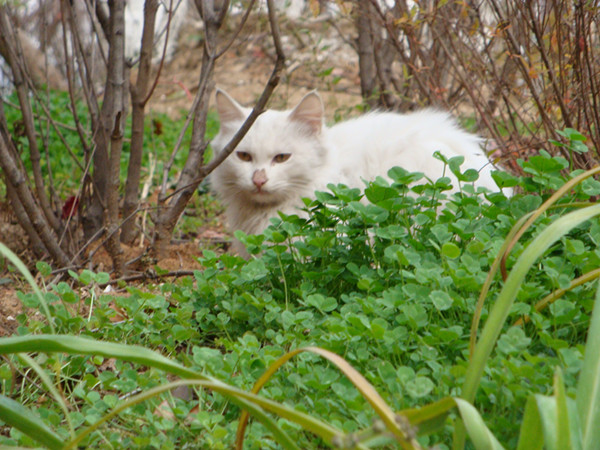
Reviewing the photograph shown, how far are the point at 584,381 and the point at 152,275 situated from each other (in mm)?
2139

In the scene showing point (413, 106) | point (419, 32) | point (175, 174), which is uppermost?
point (419, 32)

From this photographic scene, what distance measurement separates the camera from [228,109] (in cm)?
371

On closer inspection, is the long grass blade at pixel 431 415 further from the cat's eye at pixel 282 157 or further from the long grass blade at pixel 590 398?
the cat's eye at pixel 282 157

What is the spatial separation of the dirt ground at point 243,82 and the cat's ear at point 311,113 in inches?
17.9

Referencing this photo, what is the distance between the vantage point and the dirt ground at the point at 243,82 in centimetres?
358

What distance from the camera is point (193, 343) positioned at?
233 cm

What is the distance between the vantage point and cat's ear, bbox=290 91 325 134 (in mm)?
3527

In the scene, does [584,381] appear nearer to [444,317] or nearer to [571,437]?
[571,437]

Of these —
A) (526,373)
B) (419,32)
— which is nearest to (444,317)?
(526,373)

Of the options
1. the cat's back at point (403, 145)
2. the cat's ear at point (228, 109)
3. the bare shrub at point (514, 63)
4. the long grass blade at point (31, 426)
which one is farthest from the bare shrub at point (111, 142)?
the long grass blade at point (31, 426)

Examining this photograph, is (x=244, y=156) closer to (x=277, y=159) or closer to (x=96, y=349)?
(x=277, y=159)

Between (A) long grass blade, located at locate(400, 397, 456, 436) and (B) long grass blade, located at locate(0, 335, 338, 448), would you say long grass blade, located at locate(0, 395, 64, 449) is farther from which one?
(A) long grass blade, located at locate(400, 397, 456, 436)

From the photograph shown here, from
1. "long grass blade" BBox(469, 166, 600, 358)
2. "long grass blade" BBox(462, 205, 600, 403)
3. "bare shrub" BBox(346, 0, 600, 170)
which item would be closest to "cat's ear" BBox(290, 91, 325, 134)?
"bare shrub" BBox(346, 0, 600, 170)

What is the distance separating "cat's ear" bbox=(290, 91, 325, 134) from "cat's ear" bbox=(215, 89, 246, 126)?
30cm
